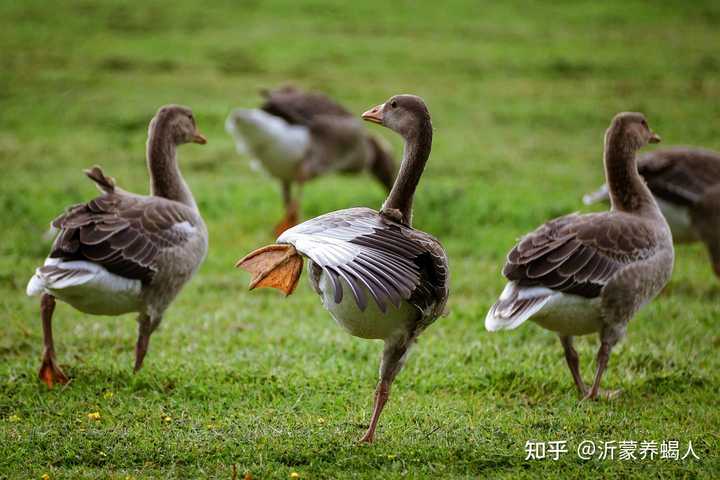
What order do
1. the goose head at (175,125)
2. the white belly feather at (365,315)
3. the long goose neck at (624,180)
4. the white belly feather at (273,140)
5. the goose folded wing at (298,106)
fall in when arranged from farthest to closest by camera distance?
the goose folded wing at (298,106), the white belly feather at (273,140), the goose head at (175,125), the long goose neck at (624,180), the white belly feather at (365,315)

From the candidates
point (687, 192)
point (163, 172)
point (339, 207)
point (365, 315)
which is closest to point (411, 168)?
point (365, 315)

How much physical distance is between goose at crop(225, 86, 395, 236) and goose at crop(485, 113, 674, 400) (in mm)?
5750

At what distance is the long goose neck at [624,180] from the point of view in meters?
→ 6.88

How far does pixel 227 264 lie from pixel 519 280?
4.66 metres

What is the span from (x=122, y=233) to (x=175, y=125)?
160cm

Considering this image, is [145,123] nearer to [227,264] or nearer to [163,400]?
[227,264]

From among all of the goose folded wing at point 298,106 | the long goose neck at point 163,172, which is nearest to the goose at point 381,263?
the long goose neck at point 163,172

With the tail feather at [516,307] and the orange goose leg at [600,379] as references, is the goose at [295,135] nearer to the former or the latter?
the tail feather at [516,307]

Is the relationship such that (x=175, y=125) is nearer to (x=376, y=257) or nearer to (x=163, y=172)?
(x=163, y=172)

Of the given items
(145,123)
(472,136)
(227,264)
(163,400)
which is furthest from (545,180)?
(163,400)

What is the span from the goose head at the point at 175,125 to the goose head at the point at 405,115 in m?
2.43

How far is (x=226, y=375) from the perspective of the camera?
6.44 metres

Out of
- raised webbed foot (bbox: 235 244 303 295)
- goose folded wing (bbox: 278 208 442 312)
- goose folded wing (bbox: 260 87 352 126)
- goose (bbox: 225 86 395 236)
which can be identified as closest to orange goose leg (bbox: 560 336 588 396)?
goose folded wing (bbox: 278 208 442 312)

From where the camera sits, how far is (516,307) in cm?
592
